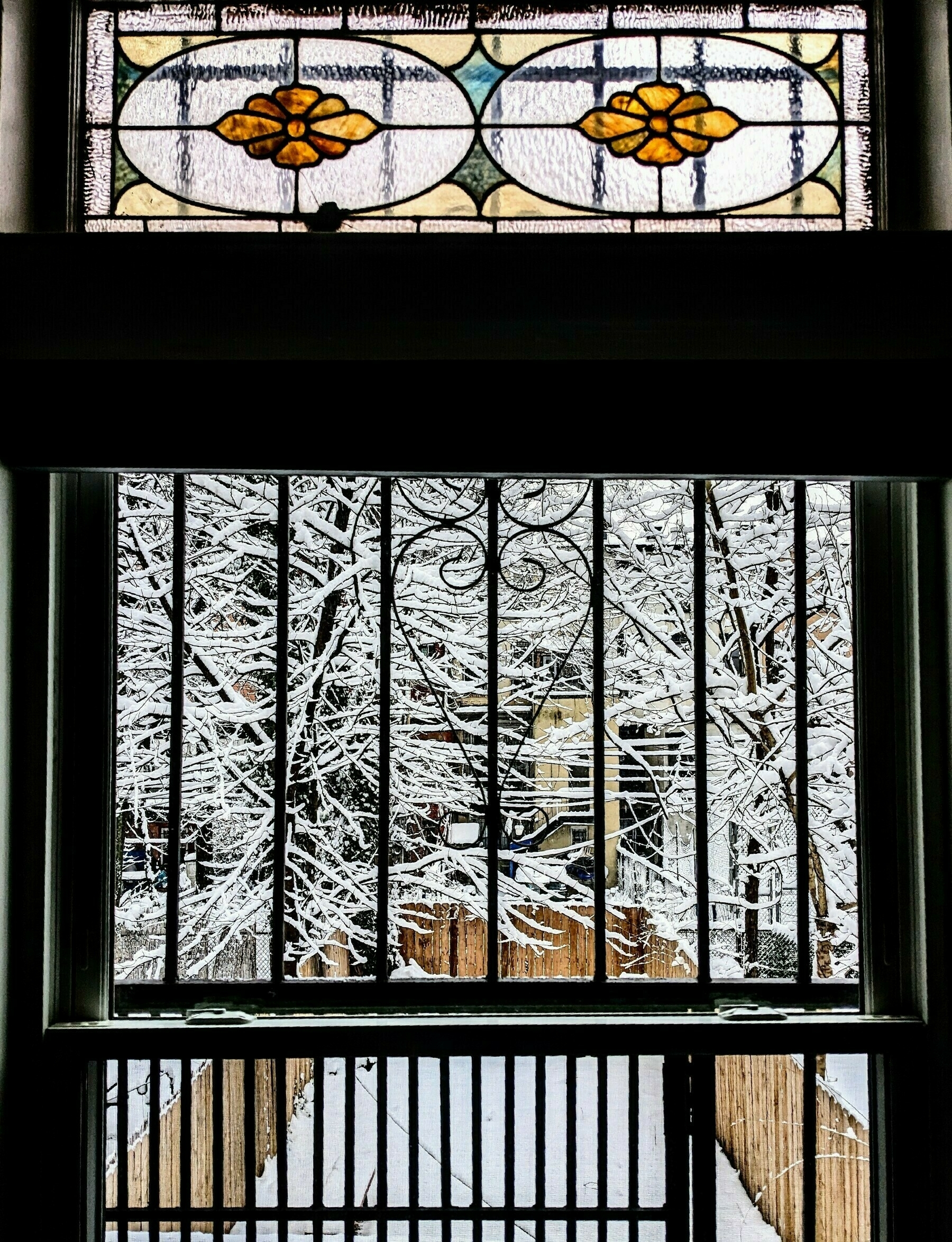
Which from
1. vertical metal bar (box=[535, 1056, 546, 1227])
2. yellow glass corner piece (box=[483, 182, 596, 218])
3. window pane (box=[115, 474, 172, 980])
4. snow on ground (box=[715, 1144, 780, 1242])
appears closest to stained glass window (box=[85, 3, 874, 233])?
yellow glass corner piece (box=[483, 182, 596, 218])

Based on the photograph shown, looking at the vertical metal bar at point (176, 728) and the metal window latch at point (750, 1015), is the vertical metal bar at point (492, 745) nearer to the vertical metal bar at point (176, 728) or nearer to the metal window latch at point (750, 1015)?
the metal window latch at point (750, 1015)

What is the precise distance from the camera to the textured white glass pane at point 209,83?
1.89 m

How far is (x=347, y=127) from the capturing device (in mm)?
1884

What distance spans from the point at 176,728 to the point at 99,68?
1.42m

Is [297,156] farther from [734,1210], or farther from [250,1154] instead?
[734,1210]

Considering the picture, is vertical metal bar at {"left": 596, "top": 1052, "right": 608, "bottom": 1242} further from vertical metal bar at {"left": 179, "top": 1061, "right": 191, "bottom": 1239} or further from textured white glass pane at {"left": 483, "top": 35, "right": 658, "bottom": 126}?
textured white glass pane at {"left": 483, "top": 35, "right": 658, "bottom": 126}

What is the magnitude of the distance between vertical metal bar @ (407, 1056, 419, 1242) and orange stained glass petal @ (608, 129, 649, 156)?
6.26 feet

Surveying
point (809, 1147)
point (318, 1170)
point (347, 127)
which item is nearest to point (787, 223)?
point (347, 127)

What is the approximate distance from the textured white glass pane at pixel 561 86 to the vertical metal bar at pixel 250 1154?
2.02 metres

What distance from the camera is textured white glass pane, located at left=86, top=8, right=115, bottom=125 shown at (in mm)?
1889

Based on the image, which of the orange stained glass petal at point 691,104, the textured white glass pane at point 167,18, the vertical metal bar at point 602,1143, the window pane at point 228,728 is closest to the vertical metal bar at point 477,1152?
the vertical metal bar at point 602,1143

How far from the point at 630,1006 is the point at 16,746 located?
1.33m

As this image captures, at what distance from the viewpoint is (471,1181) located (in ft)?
5.77

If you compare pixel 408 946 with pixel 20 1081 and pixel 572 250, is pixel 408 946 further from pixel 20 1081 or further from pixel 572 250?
pixel 572 250
